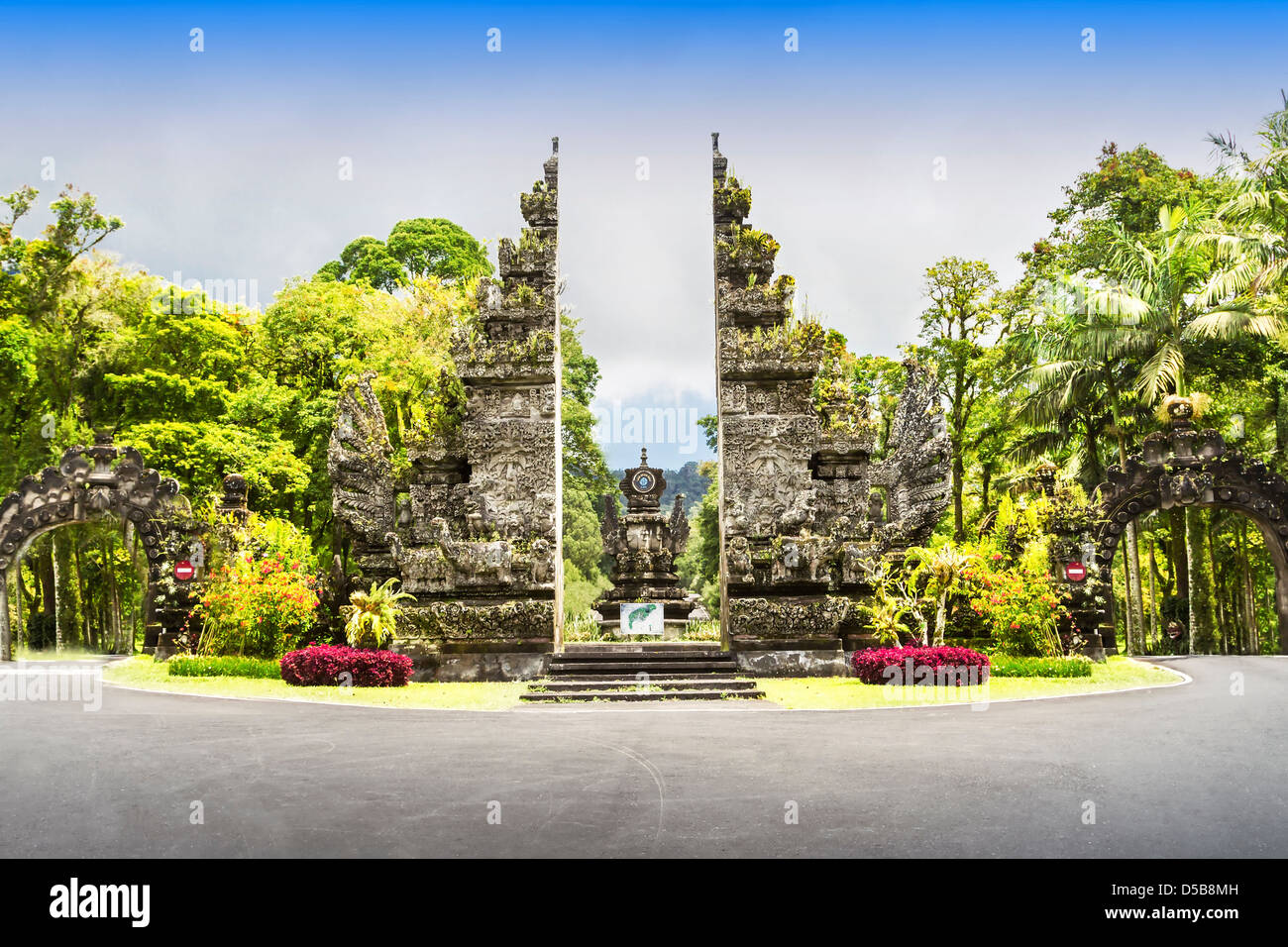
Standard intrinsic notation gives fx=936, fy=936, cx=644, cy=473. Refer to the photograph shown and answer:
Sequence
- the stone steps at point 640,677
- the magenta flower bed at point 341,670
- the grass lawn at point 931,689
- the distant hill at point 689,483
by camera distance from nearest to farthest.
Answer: the grass lawn at point 931,689
the stone steps at point 640,677
the magenta flower bed at point 341,670
the distant hill at point 689,483

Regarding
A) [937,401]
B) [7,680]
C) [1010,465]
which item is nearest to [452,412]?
[7,680]

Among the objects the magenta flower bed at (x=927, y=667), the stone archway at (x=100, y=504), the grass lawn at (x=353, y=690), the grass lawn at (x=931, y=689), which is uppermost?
the stone archway at (x=100, y=504)

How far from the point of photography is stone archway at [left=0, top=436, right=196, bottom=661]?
19.0 m

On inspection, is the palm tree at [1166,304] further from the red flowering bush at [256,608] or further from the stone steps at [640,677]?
the red flowering bush at [256,608]

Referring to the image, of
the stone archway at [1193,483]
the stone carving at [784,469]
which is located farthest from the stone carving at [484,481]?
the stone archway at [1193,483]

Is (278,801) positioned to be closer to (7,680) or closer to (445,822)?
(445,822)

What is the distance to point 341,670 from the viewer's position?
Answer: 1455 cm

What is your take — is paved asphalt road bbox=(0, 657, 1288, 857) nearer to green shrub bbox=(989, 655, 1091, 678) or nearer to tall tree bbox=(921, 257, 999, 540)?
green shrub bbox=(989, 655, 1091, 678)

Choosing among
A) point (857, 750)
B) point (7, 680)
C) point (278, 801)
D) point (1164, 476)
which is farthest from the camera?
point (1164, 476)

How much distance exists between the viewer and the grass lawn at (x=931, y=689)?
1264cm

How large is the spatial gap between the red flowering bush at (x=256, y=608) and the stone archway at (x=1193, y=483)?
15837 mm

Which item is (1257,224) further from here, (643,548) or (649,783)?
(649,783)
